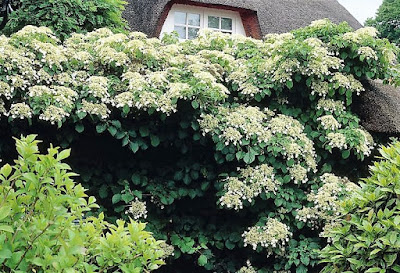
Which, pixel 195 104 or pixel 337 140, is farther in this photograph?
pixel 337 140

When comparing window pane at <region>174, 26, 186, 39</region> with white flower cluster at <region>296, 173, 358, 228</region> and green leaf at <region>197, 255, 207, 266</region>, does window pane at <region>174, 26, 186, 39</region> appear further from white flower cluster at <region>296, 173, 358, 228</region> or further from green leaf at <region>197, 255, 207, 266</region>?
green leaf at <region>197, 255, 207, 266</region>

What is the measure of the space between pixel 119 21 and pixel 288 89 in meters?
2.99

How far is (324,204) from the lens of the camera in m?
4.32

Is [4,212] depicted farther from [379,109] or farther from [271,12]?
[271,12]

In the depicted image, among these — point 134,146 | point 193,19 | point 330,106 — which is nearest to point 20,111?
point 134,146

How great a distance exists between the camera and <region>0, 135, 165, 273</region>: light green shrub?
1.55 metres

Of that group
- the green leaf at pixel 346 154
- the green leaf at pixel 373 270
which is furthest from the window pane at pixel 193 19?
the green leaf at pixel 373 270

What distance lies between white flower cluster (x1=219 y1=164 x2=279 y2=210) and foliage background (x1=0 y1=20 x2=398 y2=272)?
0.01 m

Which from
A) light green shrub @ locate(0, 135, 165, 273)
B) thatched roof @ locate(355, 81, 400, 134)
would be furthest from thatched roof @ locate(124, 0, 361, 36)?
light green shrub @ locate(0, 135, 165, 273)

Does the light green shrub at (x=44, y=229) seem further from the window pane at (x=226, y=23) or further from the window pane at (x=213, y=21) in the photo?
the window pane at (x=226, y=23)

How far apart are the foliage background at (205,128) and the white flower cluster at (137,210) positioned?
0.22ft

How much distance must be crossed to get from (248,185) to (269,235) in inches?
19.3

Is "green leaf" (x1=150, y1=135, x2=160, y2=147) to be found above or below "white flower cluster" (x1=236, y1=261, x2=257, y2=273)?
above

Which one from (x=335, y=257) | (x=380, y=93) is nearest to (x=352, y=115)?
(x=380, y=93)
